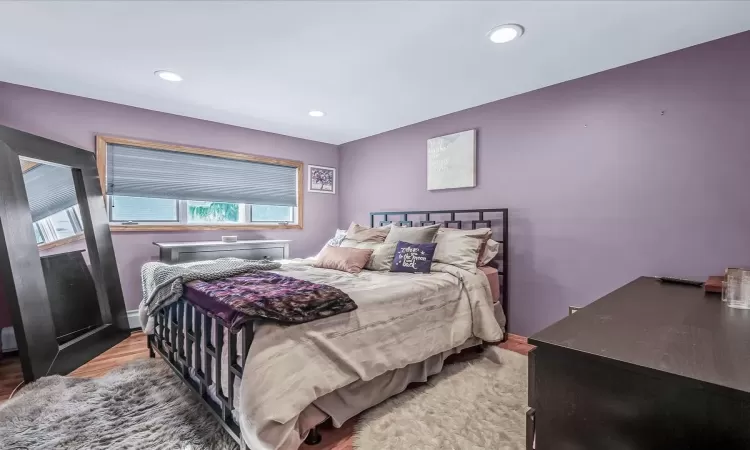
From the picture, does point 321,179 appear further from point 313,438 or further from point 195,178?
point 313,438

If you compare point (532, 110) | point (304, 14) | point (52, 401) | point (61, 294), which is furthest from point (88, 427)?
point (532, 110)

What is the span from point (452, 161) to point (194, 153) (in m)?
2.74

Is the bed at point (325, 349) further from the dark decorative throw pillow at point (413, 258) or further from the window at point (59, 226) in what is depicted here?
the window at point (59, 226)

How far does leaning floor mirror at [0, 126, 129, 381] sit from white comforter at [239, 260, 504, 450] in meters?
1.57

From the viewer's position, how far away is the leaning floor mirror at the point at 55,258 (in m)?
2.08

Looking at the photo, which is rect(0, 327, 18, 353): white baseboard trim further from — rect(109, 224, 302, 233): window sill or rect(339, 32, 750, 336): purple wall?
rect(339, 32, 750, 336): purple wall

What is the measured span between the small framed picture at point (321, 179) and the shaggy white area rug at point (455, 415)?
3017mm

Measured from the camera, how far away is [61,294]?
2.49 metres

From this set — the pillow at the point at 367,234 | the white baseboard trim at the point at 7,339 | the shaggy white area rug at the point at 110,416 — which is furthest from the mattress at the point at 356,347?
the white baseboard trim at the point at 7,339

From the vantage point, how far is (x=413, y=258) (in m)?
2.65

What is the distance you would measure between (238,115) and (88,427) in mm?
2800

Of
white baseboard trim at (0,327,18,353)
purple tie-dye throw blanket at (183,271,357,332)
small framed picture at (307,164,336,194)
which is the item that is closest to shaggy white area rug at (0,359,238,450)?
purple tie-dye throw blanket at (183,271,357,332)

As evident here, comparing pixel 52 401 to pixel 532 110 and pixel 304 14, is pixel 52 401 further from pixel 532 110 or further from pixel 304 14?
pixel 532 110

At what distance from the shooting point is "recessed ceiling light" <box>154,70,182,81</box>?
2.49m
